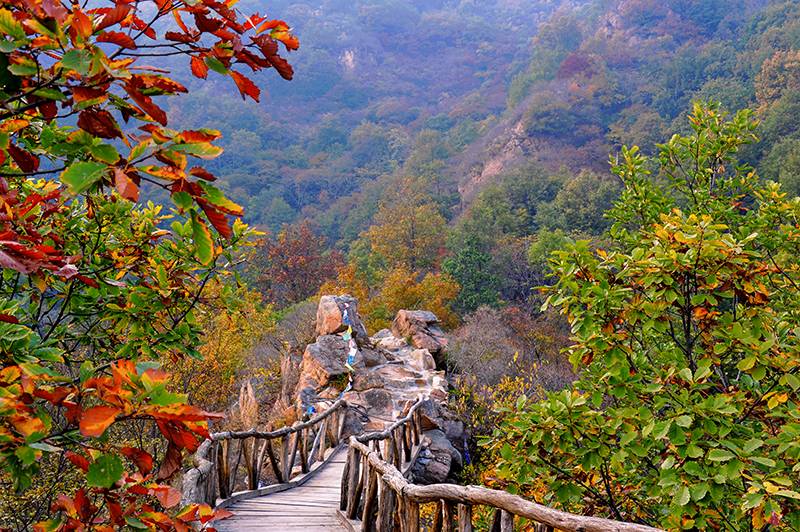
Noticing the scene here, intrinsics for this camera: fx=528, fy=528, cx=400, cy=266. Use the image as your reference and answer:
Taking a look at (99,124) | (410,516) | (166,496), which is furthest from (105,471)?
(410,516)

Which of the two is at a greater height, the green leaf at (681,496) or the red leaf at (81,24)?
the red leaf at (81,24)

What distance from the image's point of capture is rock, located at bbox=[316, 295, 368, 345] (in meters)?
15.0

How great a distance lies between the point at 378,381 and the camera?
1327cm

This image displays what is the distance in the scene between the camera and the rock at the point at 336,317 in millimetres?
14953

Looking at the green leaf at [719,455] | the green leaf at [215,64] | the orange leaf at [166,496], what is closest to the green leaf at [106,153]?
the green leaf at [215,64]

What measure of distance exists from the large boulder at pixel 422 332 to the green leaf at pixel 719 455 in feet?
47.8

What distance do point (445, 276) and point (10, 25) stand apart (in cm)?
2504

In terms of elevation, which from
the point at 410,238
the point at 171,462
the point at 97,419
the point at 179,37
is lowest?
the point at 171,462

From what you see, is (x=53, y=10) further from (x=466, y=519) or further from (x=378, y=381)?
(x=378, y=381)

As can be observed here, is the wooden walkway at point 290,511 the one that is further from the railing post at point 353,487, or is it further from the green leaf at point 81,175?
the green leaf at point 81,175

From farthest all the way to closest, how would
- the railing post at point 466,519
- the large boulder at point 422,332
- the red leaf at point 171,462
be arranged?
the large boulder at point 422,332
the railing post at point 466,519
the red leaf at point 171,462

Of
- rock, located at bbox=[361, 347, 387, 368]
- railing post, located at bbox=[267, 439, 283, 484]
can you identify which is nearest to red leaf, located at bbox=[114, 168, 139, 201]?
railing post, located at bbox=[267, 439, 283, 484]

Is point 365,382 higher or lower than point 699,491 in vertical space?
lower

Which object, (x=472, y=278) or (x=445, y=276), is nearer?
(x=445, y=276)
